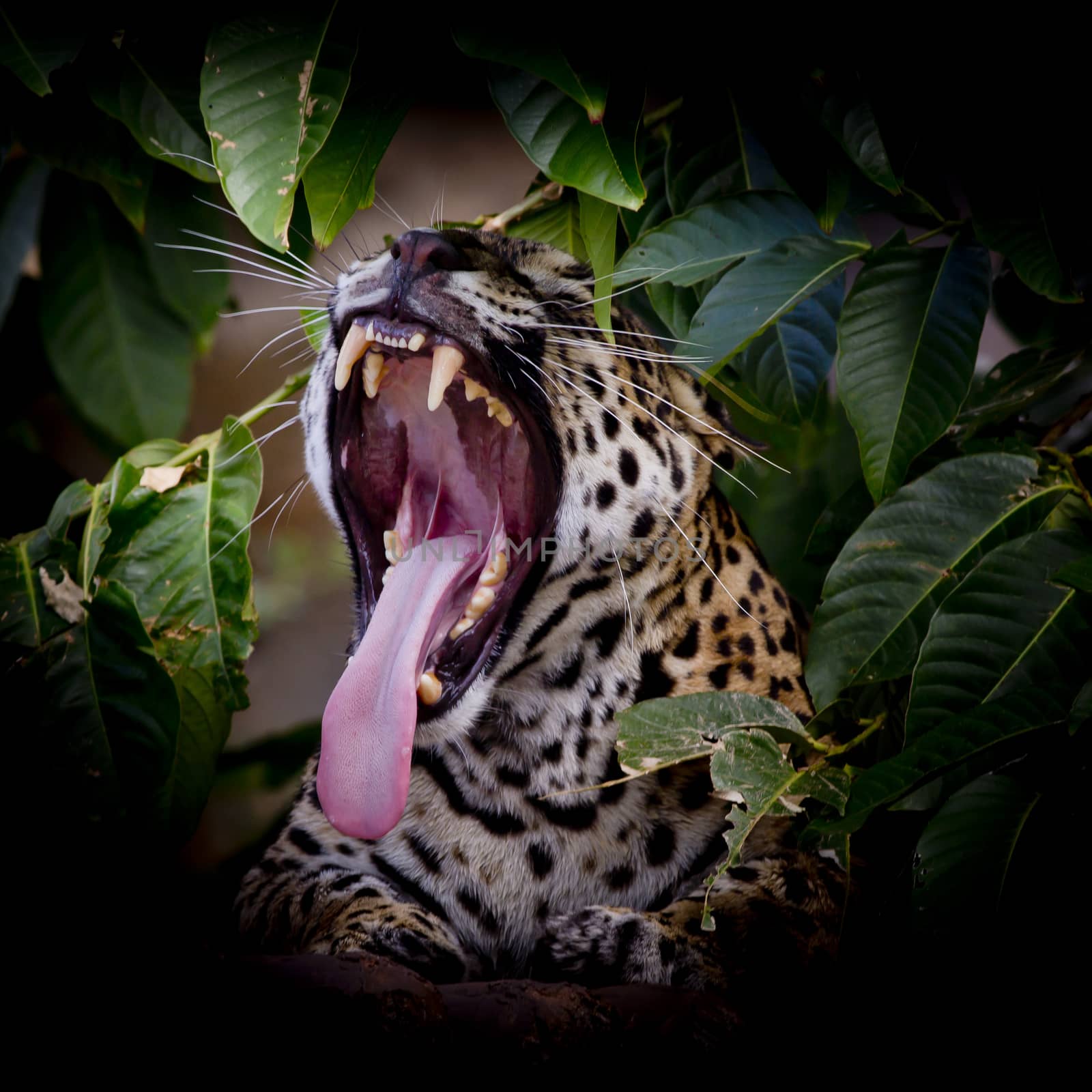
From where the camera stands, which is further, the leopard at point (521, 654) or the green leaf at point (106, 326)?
the green leaf at point (106, 326)

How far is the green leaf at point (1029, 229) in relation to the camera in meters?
1.82

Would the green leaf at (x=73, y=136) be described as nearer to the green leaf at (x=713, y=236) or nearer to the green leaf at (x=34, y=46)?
the green leaf at (x=34, y=46)

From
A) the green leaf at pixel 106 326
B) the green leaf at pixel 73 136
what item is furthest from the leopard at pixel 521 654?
the green leaf at pixel 106 326

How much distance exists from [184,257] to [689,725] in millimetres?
2029

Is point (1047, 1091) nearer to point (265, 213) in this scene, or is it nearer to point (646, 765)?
point (646, 765)

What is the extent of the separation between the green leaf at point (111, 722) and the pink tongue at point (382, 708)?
33 cm

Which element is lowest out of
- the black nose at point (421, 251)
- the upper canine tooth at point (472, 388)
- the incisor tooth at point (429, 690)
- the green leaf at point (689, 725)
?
the green leaf at point (689, 725)

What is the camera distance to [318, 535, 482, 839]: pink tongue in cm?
189

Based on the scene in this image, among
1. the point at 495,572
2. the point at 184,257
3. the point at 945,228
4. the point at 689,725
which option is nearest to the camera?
the point at 689,725

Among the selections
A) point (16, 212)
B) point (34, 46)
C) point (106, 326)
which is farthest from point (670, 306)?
point (16, 212)

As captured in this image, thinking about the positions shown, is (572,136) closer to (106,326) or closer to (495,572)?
(495,572)

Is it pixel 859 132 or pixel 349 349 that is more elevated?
pixel 859 132

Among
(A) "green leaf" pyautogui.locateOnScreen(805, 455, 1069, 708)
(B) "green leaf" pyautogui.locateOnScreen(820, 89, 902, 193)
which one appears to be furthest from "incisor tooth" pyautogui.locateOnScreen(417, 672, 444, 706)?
(B) "green leaf" pyautogui.locateOnScreen(820, 89, 902, 193)

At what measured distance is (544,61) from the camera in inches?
62.3
